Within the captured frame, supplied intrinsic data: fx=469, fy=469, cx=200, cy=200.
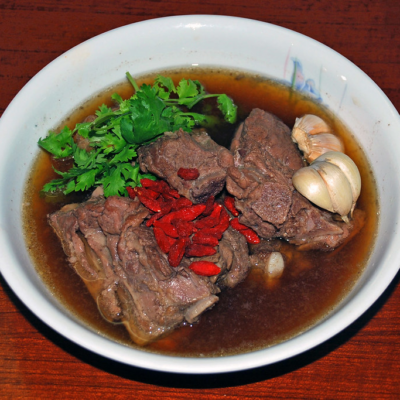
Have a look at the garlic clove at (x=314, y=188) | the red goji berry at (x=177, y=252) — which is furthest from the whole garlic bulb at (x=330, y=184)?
the red goji berry at (x=177, y=252)

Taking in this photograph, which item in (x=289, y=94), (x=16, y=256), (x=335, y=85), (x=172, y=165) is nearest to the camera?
(x=16, y=256)

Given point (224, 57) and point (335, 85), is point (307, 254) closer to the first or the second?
point (335, 85)

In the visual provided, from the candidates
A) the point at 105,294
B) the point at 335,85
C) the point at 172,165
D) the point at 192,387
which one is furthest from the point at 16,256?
the point at 335,85

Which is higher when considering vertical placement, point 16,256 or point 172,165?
point 172,165

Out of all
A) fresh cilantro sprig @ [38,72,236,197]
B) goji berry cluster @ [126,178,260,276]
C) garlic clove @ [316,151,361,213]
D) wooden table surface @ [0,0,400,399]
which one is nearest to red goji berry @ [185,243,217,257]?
goji berry cluster @ [126,178,260,276]

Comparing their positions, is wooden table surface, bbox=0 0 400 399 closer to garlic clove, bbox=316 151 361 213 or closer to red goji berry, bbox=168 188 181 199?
garlic clove, bbox=316 151 361 213

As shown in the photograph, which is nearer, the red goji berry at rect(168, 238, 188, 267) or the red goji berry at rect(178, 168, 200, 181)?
the red goji berry at rect(168, 238, 188, 267)
